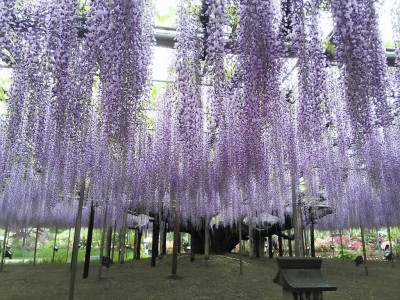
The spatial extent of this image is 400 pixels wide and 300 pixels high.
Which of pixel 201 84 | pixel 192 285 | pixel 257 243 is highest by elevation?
pixel 201 84

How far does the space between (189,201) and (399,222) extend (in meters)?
11.1

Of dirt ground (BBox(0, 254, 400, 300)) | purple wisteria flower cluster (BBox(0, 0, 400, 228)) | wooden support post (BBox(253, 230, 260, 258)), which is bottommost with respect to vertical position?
dirt ground (BBox(0, 254, 400, 300))

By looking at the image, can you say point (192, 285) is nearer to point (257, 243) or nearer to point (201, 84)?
point (201, 84)

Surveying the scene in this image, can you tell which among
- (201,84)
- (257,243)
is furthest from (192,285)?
(257,243)

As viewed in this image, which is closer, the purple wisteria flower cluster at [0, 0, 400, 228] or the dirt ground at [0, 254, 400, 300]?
the purple wisteria flower cluster at [0, 0, 400, 228]

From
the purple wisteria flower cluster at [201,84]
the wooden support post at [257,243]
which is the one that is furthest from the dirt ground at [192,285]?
the wooden support post at [257,243]

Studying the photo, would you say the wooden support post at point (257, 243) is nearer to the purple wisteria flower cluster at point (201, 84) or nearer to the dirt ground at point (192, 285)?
the dirt ground at point (192, 285)

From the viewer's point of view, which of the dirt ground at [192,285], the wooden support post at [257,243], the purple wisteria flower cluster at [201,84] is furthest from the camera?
the wooden support post at [257,243]

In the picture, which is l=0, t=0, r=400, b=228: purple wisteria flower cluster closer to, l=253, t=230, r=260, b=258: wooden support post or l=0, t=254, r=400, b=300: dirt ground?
l=0, t=254, r=400, b=300: dirt ground

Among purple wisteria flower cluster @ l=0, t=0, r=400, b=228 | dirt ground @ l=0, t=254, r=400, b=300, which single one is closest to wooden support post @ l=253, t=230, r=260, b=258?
dirt ground @ l=0, t=254, r=400, b=300

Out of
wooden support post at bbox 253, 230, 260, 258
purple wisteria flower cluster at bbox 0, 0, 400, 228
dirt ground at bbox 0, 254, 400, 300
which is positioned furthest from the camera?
wooden support post at bbox 253, 230, 260, 258

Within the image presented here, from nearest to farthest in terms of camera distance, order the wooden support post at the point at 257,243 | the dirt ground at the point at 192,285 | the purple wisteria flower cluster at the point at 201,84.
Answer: the purple wisteria flower cluster at the point at 201,84 → the dirt ground at the point at 192,285 → the wooden support post at the point at 257,243

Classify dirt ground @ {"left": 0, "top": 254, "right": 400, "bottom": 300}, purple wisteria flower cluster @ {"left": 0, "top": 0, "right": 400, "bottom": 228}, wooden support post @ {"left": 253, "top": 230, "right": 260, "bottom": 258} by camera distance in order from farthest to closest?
wooden support post @ {"left": 253, "top": 230, "right": 260, "bottom": 258} → dirt ground @ {"left": 0, "top": 254, "right": 400, "bottom": 300} → purple wisteria flower cluster @ {"left": 0, "top": 0, "right": 400, "bottom": 228}

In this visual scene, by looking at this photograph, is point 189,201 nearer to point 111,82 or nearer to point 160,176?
point 160,176
